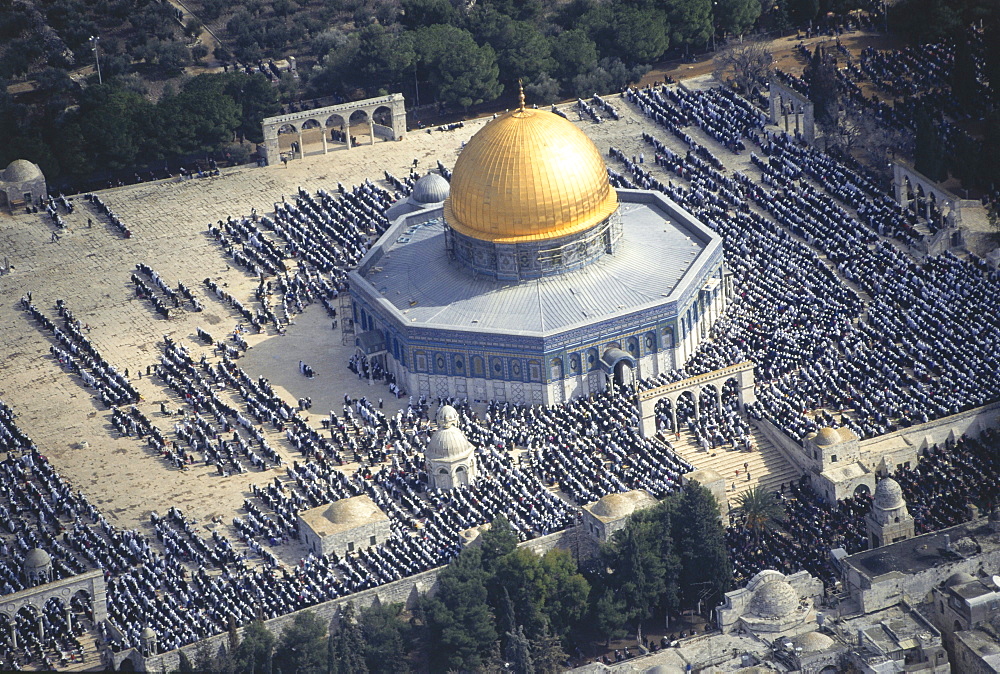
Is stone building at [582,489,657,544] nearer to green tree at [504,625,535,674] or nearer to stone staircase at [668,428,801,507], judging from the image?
stone staircase at [668,428,801,507]

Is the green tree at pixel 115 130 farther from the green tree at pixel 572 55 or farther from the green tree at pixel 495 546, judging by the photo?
the green tree at pixel 495 546

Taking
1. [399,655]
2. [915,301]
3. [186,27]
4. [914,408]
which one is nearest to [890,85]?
[915,301]

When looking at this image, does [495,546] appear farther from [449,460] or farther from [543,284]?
[543,284]

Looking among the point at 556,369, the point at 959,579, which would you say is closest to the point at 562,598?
the point at 959,579

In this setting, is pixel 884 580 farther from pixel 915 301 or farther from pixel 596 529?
pixel 915 301

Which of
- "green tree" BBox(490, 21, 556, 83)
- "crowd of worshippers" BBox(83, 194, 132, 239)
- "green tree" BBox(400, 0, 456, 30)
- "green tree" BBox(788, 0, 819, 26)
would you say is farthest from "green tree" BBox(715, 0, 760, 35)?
"crowd of worshippers" BBox(83, 194, 132, 239)
